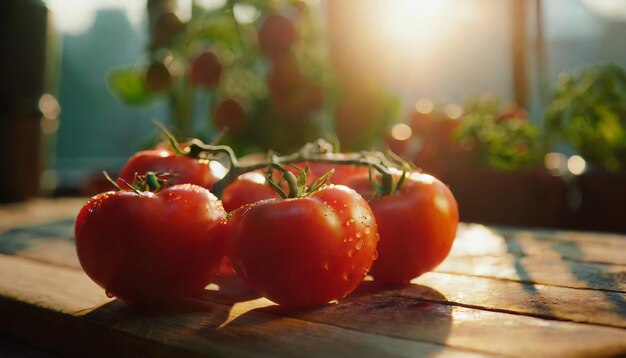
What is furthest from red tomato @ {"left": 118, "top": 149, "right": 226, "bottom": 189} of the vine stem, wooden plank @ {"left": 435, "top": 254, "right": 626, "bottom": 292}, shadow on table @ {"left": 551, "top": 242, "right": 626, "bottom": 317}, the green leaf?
the green leaf

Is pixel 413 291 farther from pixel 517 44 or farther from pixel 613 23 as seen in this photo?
pixel 613 23

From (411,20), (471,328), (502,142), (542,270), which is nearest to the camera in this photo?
(471,328)

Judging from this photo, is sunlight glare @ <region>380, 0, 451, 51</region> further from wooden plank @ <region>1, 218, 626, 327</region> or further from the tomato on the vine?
the tomato on the vine

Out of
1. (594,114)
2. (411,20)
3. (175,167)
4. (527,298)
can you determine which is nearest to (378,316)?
(527,298)

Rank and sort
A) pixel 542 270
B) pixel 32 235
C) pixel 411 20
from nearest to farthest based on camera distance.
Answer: pixel 542 270 → pixel 32 235 → pixel 411 20

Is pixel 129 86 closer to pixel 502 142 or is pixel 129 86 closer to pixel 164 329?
pixel 502 142

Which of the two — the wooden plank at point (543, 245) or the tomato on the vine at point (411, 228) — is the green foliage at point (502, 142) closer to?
the wooden plank at point (543, 245)
